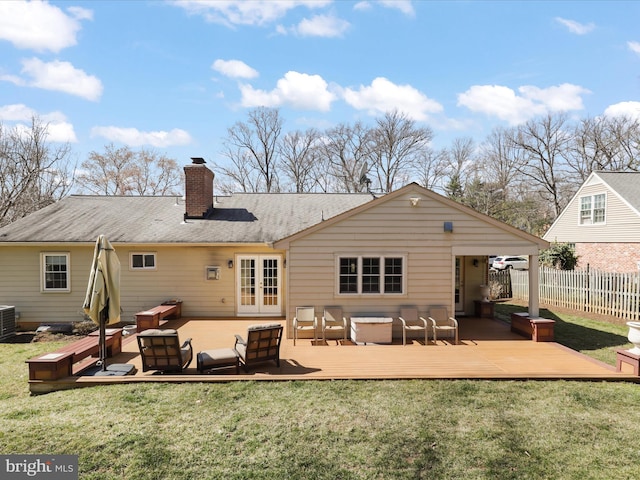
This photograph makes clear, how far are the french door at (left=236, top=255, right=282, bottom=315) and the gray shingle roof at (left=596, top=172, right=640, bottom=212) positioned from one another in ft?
61.0

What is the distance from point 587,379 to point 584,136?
1499 inches

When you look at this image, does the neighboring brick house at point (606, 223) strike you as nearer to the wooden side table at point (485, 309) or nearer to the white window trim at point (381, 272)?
the wooden side table at point (485, 309)

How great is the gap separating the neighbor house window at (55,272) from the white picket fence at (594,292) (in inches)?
722

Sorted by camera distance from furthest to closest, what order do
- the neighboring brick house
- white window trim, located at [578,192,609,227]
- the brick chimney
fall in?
1. white window trim, located at [578,192,609,227]
2. the neighboring brick house
3. the brick chimney

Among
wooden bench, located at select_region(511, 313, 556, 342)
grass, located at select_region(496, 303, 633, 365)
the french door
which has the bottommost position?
grass, located at select_region(496, 303, 633, 365)

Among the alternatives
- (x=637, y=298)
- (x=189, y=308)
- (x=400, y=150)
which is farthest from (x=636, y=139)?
(x=189, y=308)

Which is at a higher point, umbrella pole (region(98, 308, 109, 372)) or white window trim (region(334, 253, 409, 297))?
white window trim (region(334, 253, 409, 297))

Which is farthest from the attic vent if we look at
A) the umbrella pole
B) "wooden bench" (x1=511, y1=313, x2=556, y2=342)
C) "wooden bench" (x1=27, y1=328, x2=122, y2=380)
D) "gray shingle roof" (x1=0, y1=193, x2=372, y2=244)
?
"wooden bench" (x1=511, y1=313, x2=556, y2=342)

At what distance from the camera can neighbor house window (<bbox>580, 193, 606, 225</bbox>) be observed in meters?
20.2

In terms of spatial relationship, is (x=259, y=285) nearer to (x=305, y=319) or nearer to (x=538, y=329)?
(x=305, y=319)

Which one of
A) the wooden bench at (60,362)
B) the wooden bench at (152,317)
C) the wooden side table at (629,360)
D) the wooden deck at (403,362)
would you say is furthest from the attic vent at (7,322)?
the wooden side table at (629,360)

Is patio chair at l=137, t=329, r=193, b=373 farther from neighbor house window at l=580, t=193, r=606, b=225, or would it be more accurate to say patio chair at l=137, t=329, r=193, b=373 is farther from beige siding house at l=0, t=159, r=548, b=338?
neighbor house window at l=580, t=193, r=606, b=225

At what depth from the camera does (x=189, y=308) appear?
12.2 meters

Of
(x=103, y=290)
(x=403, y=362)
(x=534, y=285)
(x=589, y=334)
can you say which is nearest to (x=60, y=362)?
(x=103, y=290)
